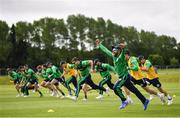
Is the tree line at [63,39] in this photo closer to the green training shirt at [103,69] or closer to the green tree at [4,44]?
the green tree at [4,44]

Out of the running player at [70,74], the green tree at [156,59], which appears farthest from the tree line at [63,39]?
the running player at [70,74]

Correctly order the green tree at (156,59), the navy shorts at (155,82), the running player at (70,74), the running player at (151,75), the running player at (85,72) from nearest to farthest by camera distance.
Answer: the running player at (151,75) < the navy shorts at (155,82) < the running player at (85,72) < the running player at (70,74) < the green tree at (156,59)

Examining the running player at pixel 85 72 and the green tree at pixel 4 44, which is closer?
the running player at pixel 85 72

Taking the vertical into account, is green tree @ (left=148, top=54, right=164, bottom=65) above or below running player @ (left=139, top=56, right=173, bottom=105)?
below

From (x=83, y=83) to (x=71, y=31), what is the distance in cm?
12022

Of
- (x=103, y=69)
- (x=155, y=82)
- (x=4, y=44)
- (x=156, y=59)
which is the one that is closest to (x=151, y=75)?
(x=155, y=82)

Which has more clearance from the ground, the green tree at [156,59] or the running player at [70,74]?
the running player at [70,74]

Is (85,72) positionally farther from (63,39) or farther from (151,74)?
(63,39)

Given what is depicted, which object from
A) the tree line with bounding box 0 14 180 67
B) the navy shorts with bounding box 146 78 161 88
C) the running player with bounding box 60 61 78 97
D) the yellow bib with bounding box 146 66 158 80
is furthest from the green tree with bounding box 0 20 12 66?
the navy shorts with bounding box 146 78 161 88

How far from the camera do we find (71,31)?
494 feet

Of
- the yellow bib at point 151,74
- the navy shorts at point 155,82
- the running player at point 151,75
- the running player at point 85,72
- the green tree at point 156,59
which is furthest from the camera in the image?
the green tree at point 156,59

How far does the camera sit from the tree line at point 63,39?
129 metres

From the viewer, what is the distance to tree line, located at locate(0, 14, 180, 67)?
129 metres

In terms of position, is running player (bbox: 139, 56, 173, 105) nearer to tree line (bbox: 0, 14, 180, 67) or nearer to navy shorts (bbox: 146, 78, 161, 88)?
navy shorts (bbox: 146, 78, 161, 88)
